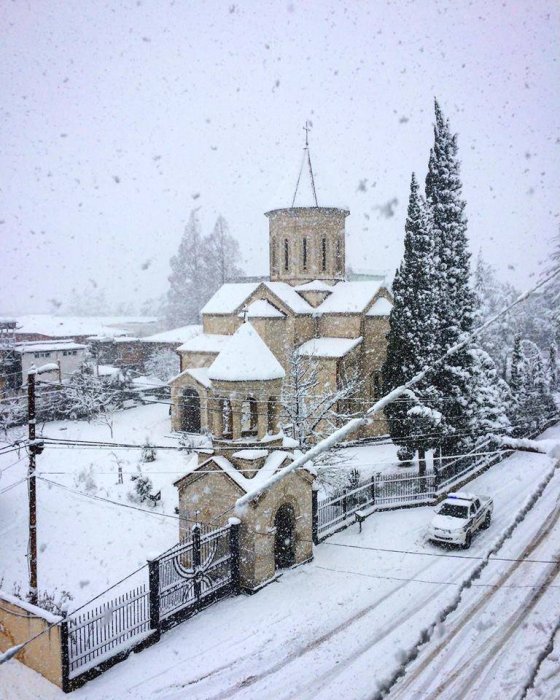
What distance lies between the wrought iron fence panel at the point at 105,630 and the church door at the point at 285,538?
3.92 m

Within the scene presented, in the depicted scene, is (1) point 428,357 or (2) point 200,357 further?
(2) point 200,357

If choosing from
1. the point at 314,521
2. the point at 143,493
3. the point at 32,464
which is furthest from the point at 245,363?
the point at 143,493

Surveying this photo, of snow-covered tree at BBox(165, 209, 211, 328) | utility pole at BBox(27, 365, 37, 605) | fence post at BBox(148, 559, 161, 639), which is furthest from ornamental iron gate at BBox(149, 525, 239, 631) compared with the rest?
snow-covered tree at BBox(165, 209, 211, 328)

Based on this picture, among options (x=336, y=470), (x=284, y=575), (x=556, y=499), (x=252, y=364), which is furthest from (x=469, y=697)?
(x=556, y=499)

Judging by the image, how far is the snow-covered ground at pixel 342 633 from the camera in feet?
28.6

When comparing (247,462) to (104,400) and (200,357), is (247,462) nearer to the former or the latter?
(200,357)

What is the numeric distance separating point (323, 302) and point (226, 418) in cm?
1440

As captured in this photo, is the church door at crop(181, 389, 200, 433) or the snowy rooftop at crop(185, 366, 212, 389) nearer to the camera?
the snowy rooftop at crop(185, 366, 212, 389)

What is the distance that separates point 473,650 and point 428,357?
10814 mm

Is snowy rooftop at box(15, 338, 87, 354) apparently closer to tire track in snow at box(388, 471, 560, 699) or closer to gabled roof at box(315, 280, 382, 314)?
gabled roof at box(315, 280, 382, 314)

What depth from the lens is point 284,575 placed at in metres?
12.7

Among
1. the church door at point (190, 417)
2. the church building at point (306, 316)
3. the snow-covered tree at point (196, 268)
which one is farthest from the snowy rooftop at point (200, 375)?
the snow-covered tree at point (196, 268)

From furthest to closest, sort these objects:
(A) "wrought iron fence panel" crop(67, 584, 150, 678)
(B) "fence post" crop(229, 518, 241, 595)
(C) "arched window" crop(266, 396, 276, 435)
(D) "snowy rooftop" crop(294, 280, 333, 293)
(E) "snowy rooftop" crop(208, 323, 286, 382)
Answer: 1. (D) "snowy rooftop" crop(294, 280, 333, 293)
2. (C) "arched window" crop(266, 396, 276, 435)
3. (E) "snowy rooftop" crop(208, 323, 286, 382)
4. (B) "fence post" crop(229, 518, 241, 595)
5. (A) "wrought iron fence panel" crop(67, 584, 150, 678)

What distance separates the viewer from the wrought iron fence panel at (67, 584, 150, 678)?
907 centimetres
